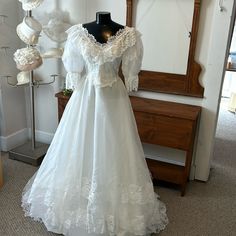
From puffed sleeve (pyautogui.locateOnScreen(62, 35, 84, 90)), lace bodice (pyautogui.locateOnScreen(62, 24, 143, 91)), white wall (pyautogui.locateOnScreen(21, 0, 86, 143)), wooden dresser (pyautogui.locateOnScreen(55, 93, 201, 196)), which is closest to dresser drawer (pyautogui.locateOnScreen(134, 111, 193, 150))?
wooden dresser (pyautogui.locateOnScreen(55, 93, 201, 196))

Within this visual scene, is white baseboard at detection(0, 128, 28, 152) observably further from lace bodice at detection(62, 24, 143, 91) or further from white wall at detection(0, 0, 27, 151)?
lace bodice at detection(62, 24, 143, 91)

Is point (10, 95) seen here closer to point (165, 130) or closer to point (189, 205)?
point (165, 130)

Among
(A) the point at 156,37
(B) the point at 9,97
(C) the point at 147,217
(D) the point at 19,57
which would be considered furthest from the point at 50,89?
(C) the point at 147,217

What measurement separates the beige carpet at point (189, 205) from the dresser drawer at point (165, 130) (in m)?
0.46

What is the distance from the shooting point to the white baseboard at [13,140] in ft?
9.89

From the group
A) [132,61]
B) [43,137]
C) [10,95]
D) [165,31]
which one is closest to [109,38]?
[132,61]

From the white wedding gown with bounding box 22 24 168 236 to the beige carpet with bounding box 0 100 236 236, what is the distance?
308 millimetres

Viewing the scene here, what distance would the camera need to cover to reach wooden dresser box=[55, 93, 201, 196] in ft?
7.26

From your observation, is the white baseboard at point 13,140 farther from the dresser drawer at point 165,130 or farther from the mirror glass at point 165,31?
the mirror glass at point 165,31

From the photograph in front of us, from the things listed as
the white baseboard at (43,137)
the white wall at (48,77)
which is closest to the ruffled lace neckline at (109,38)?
the white wall at (48,77)

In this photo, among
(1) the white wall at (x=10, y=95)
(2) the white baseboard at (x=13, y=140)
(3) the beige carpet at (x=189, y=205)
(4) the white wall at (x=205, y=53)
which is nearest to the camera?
(3) the beige carpet at (x=189, y=205)

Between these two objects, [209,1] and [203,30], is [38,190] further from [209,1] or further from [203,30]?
[209,1]

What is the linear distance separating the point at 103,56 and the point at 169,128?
0.86m

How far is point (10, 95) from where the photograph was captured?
9.67ft
